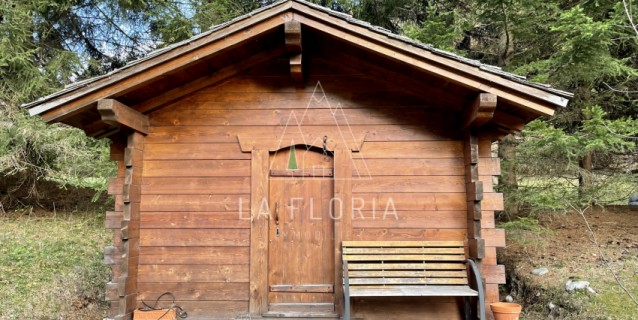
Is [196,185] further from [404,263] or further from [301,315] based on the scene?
[404,263]

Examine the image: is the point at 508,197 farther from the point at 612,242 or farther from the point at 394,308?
the point at 394,308

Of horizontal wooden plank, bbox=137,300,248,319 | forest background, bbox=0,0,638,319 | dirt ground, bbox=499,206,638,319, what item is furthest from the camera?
forest background, bbox=0,0,638,319

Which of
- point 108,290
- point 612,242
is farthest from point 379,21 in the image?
→ point 108,290

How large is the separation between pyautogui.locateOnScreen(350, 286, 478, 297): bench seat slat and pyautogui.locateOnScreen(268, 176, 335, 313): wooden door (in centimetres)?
52

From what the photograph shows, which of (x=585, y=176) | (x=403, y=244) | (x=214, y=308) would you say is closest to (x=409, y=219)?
(x=403, y=244)

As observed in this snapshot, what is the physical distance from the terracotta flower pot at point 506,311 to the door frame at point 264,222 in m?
1.55

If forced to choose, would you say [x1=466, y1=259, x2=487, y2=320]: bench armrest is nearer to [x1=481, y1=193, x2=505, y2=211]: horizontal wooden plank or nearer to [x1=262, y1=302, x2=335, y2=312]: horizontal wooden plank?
[x1=481, y1=193, x2=505, y2=211]: horizontal wooden plank

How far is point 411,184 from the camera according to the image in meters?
4.41

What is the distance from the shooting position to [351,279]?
4.09 meters

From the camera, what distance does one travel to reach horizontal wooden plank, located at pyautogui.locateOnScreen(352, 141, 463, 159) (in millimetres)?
4414

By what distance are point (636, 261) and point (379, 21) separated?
6.15 m

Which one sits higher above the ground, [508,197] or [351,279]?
[508,197]

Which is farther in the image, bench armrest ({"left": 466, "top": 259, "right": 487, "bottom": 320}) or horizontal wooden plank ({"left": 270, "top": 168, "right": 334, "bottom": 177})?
horizontal wooden plank ({"left": 270, "top": 168, "right": 334, "bottom": 177})

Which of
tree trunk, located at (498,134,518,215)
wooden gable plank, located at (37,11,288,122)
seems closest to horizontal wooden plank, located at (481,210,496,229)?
tree trunk, located at (498,134,518,215)
